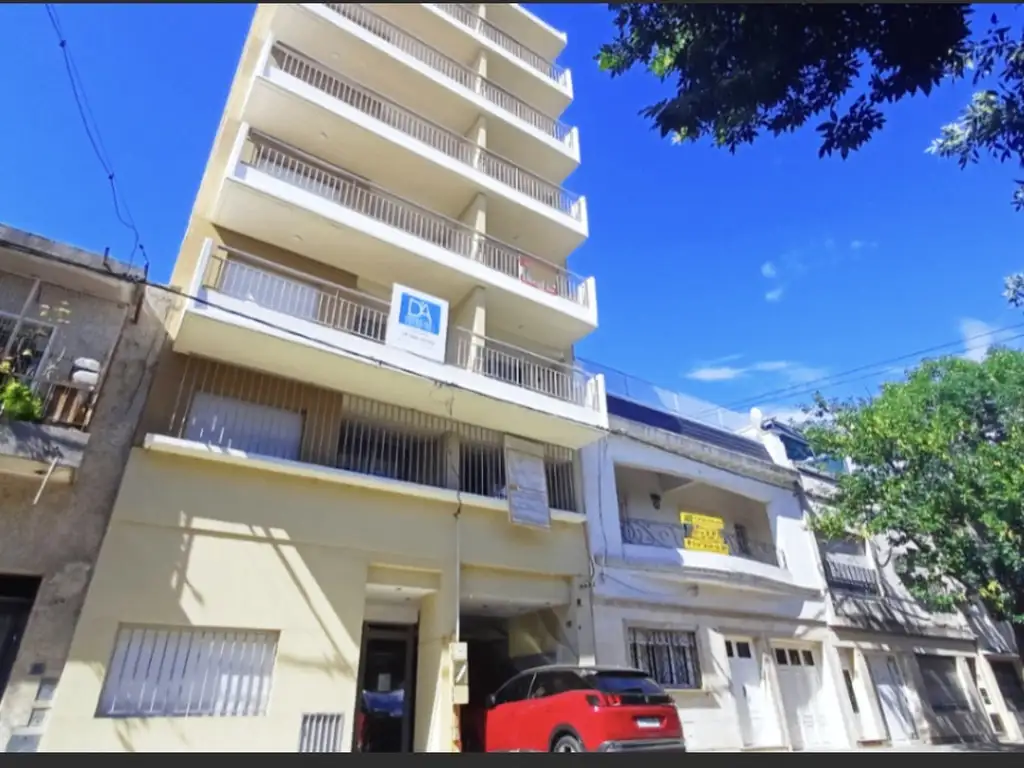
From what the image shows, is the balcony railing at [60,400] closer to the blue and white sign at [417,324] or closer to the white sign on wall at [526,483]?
the blue and white sign at [417,324]

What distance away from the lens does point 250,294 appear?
831 centimetres

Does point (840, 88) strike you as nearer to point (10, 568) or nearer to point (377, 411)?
point (377, 411)

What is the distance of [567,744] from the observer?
6.07 m

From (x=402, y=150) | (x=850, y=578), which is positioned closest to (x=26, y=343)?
(x=402, y=150)

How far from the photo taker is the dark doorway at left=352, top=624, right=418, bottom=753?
7.92m

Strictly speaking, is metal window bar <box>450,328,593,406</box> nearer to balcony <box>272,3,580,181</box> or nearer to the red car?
the red car

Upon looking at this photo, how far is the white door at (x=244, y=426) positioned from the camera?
24.4 feet

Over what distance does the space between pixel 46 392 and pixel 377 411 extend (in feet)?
13.4

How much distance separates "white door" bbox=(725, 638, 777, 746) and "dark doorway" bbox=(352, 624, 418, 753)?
5915 mm

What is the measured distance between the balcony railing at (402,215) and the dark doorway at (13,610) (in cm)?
614

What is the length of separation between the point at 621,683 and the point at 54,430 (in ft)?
22.6

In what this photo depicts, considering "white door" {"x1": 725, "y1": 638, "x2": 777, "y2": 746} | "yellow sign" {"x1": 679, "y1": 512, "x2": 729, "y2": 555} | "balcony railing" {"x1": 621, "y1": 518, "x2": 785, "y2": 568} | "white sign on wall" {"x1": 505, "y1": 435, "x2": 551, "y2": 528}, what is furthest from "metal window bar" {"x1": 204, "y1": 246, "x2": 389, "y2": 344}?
"white door" {"x1": 725, "y1": 638, "x2": 777, "y2": 746}

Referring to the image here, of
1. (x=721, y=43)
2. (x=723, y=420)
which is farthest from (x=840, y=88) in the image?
(x=723, y=420)

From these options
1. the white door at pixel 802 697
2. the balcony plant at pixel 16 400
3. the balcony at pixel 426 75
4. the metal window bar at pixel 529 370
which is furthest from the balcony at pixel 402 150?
the white door at pixel 802 697
